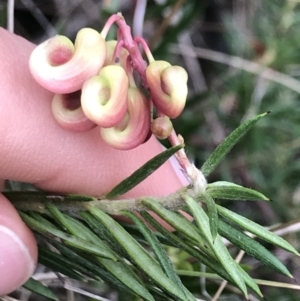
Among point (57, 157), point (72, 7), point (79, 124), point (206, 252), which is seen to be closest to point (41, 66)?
point (79, 124)

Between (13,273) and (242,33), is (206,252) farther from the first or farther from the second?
(242,33)

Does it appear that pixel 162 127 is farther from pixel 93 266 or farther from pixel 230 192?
pixel 93 266

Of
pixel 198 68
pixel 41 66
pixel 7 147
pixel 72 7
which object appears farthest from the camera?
pixel 198 68

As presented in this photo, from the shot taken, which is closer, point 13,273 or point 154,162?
point 154,162

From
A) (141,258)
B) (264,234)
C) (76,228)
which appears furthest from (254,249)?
(76,228)

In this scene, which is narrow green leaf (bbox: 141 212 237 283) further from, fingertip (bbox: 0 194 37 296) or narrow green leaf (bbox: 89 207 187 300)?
fingertip (bbox: 0 194 37 296)

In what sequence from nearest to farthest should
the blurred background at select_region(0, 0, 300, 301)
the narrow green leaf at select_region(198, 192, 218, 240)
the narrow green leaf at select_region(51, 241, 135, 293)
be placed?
the narrow green leaf at select_region(198, 192, 218, 240) < the narrow green leaf at select_region(51, 241, 135, 293) < the blurred background at select_region(0, 0, 300, 301)

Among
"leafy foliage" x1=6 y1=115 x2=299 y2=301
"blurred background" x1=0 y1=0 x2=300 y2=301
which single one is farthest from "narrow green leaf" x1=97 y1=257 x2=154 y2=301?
"blurred background" x1=0 y1=0 x2=300 y2=301

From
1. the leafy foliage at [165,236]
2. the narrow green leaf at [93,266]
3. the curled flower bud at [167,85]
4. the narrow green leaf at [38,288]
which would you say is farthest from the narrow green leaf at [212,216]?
the narrow green leaf at [38,288]
